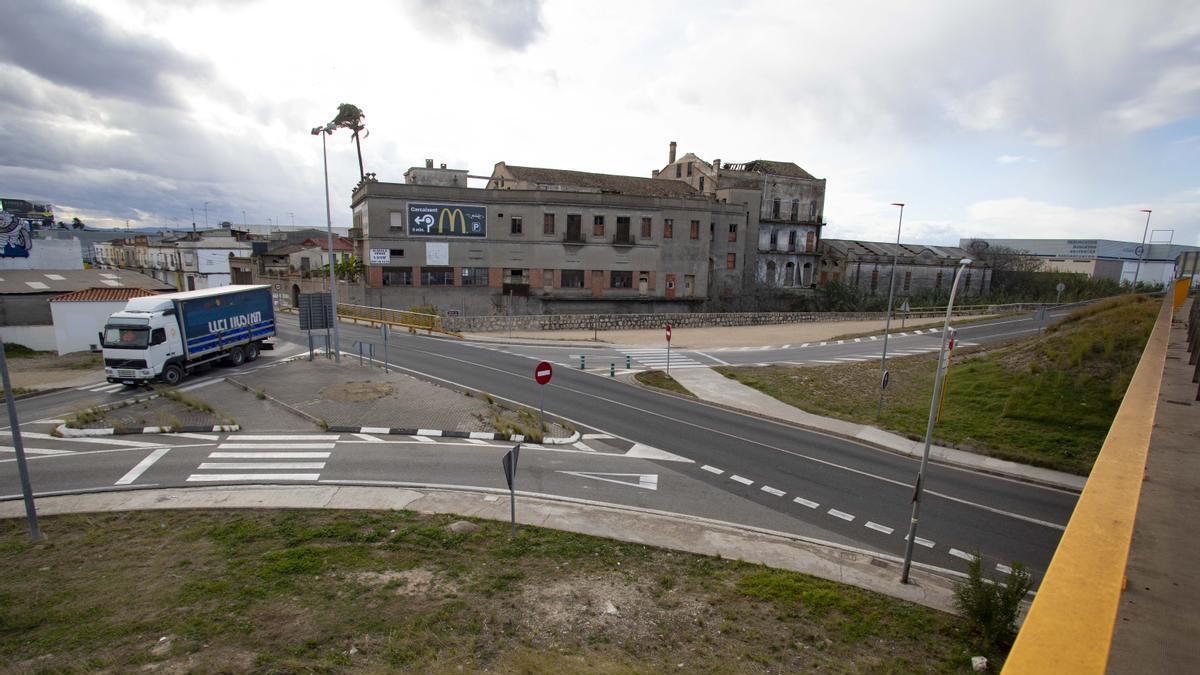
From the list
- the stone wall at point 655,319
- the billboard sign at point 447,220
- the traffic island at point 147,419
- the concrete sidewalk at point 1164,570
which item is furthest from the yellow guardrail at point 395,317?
the concrete sidewalk at point 1164,570

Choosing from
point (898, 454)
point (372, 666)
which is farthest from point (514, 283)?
point (372, 666)

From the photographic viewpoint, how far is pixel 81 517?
12102 mm

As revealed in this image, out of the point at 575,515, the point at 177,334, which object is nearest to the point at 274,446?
the point at 575,515

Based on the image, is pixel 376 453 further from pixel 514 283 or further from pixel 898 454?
pixel 514 283

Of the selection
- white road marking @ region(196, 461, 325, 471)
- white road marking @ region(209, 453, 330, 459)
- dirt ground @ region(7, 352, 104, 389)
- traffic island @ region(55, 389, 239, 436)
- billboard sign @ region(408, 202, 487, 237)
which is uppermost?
billboard sign @ region(408, 202, 487, 237)

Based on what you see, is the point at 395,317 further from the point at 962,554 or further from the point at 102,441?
the point at 962,554

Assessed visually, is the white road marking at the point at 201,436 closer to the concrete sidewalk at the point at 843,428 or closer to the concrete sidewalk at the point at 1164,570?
the concrete sidewalk at the point at 843,428

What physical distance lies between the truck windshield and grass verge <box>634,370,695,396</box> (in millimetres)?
21306

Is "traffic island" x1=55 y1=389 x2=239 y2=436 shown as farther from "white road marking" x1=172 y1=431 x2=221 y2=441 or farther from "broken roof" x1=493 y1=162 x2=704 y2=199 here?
"broken roof" x1=493 y1=162 x2=704 y2=199

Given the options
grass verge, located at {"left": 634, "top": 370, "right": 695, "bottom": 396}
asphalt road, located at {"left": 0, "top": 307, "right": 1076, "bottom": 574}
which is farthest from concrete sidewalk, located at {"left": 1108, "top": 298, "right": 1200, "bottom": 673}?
grass verge, located at {"left": 634, "top": 370, "right": 695, "bottom": 396}

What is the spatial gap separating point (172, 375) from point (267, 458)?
11631 millimetres

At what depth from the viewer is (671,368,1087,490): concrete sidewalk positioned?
17188 mm

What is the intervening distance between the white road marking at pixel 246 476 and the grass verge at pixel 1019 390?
63.9 feet

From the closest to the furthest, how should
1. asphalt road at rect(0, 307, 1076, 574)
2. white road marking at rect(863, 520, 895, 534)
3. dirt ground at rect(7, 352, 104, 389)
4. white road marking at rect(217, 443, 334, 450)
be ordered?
white road marking at rect(863, 520, 895, 534)
asphalt road at rect(0, 307, 1076, 574)
white road marking at rect(217, 443, 334, 450)
dirt ground at rect(7, 352, 104, 389)
